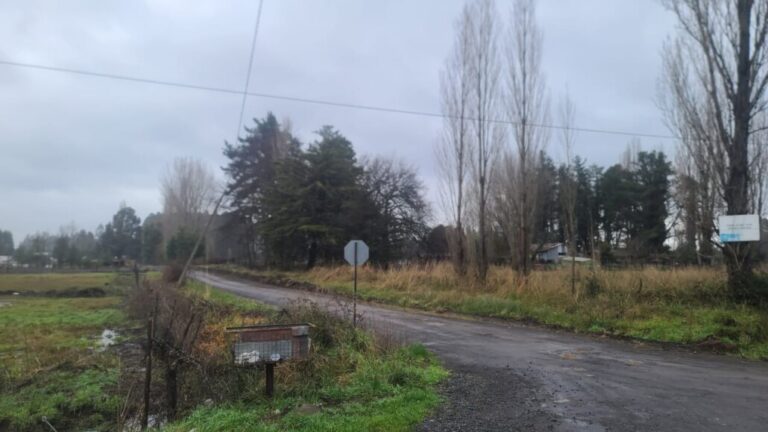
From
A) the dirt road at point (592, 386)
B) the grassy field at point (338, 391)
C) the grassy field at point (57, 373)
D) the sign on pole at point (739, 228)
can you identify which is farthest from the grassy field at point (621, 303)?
the grassy field at point (57, 373)

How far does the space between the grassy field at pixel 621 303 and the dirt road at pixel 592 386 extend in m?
1.12

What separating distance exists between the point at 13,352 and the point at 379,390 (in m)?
12.2

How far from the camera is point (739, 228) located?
44.1ft

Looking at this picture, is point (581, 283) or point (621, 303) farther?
point (581, 283)

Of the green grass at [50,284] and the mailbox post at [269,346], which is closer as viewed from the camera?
the mailbox post at [269,346]

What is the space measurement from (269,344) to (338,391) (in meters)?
1.17

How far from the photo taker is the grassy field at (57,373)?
8977 mm

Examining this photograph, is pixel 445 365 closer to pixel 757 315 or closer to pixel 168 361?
pixel 168 361

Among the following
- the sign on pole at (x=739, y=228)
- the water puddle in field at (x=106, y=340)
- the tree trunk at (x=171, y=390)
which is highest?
the sign on pole at (x=739, y=228)

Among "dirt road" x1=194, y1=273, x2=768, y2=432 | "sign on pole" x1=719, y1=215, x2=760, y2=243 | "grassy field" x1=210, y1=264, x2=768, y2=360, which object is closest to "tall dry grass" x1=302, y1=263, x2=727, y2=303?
"grassy field" x1=210, y1=264, x2=768, y2=360

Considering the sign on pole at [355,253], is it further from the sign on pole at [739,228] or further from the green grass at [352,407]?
the sign on pole at [739,228]

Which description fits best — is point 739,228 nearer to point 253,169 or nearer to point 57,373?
point 57,373

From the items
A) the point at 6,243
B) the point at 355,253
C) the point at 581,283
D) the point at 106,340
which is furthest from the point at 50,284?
the point at 6,243

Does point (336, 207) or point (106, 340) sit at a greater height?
point (336, 207)
